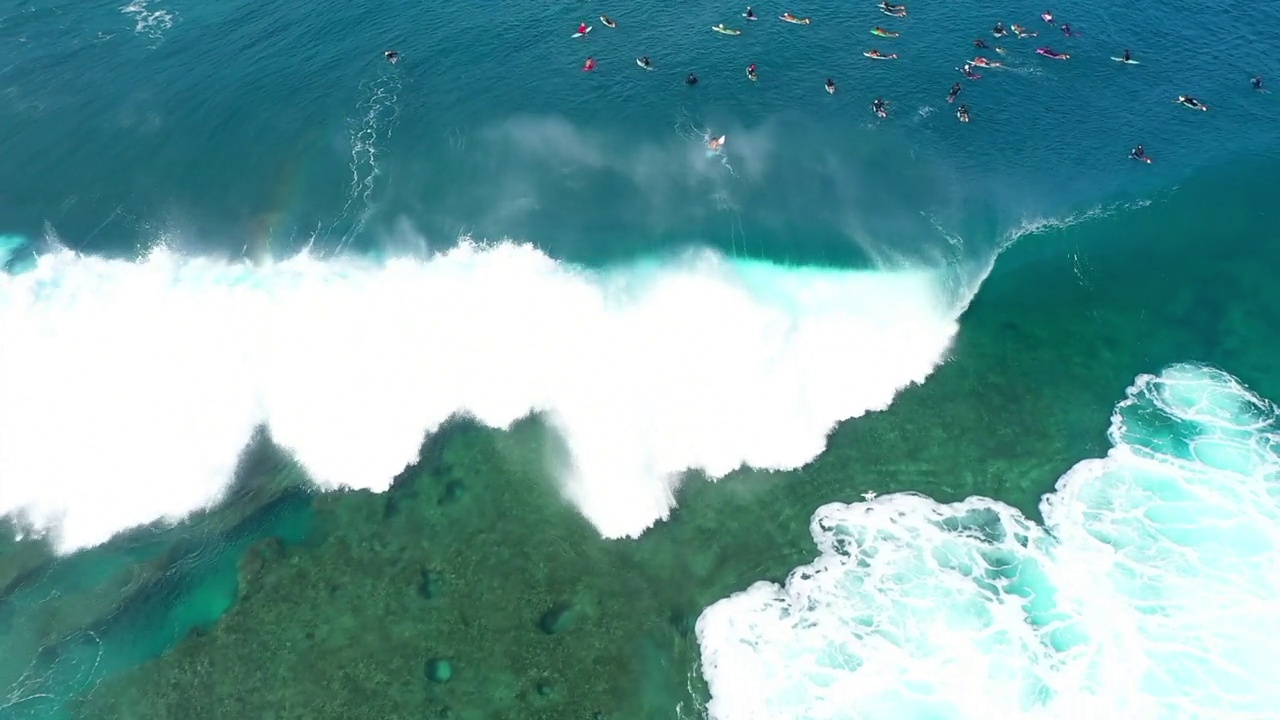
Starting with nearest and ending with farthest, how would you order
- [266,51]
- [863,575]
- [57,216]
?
1. [863,575]
2. [57,216]
3. [266,51]

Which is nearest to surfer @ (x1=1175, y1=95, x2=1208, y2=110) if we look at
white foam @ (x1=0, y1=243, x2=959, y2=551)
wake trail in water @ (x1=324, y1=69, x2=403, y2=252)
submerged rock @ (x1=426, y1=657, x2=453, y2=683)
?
white foam @ (x1=0, y1=243, x2=959, y2=551)

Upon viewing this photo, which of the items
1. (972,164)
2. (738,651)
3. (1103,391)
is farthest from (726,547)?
(972,164)

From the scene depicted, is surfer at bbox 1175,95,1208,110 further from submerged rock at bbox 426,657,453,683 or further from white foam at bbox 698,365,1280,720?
submerged rock at bbox 426,657,453,683

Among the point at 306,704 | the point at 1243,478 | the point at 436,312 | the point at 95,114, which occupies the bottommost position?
the point at 306,704

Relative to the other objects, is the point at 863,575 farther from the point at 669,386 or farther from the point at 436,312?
the point at 436,312

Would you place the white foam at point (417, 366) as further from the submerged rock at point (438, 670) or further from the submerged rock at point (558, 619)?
the submerged rock at point (438, 670)

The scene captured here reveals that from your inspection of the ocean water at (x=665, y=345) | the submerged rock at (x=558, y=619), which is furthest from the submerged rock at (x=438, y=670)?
the submerged rock at (x=558, y=619)
